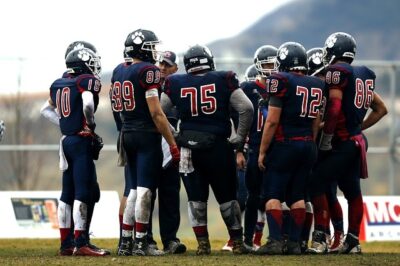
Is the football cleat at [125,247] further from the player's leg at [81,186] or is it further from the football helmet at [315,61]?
the football helmet at [315,61]

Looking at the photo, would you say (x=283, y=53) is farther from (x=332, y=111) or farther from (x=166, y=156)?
(x=166, y=156)

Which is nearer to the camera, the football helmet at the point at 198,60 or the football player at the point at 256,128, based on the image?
A: the football helmet at the point at 198,60

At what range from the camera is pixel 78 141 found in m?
13.4

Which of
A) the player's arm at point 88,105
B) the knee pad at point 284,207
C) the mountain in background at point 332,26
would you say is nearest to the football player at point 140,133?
the player's arm at point 88,105

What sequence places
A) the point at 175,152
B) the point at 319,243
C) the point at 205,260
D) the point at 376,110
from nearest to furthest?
the point at 205,260 < the point at 175,152 < the point at 319,243 < the point at 376,110

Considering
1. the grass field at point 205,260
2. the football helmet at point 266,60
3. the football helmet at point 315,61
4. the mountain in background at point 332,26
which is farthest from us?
the mountain in background at point 332,26

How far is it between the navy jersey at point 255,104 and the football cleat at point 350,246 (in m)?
1.53

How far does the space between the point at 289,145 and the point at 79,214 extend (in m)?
2.40

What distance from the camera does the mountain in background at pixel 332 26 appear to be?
78.4 meters

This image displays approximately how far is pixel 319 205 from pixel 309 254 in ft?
2.17

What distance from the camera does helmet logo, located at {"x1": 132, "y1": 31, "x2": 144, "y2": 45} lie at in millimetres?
13375

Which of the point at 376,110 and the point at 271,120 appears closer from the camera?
the point at 271,120

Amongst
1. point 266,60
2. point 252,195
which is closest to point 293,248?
point 252,195

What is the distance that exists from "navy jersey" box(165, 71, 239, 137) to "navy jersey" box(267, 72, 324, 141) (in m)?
0.48
